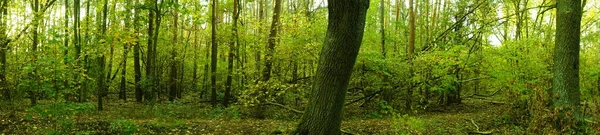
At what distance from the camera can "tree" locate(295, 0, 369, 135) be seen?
4828 millimetres

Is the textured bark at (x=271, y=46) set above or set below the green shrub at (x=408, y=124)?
above

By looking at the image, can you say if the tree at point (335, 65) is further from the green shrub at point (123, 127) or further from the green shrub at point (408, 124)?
the green shrub at point (123, 127)

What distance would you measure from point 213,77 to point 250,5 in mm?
15875

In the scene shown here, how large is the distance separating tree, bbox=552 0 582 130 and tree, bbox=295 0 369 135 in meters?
4.75

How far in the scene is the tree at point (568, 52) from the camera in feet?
23.8

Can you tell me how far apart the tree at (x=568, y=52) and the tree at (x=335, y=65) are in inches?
187

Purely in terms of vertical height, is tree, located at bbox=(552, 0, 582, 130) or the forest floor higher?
tree, located at bbox=(552, 0, 582, 130)

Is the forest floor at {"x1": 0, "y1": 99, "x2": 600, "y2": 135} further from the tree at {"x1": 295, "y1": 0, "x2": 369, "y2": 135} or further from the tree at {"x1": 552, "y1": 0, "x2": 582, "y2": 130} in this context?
the tree at {"x1": 552, "y1": 0, "x2": 582, "y2": 130}

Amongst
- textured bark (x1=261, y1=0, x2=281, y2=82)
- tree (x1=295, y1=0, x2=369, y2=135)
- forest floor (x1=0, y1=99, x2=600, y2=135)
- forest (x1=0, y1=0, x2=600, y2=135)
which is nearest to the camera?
tree (x1=295, y1=0, x2=369, y2=135)

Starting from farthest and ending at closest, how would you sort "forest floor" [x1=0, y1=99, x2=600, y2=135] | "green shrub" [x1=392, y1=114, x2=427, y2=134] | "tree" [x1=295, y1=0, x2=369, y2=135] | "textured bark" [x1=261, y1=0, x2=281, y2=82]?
"textured bark" [x1=261, y1=0, x2=281, y2=82] → "forest floor" [x1=0, y1=99, x2=600, y2=135] → "green shrub" [x1=392, y1=114, x2=427, y2=134] → "tree" [x1=295, y1=0, x2=369, y2=135]

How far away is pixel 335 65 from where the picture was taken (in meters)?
5.01

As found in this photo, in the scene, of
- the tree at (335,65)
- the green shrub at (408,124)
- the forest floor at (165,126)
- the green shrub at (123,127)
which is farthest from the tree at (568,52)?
the green shrub at (123,127)

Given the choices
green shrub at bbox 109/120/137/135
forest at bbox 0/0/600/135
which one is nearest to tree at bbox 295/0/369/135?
Answer: forest at bbox 0/0/600/135

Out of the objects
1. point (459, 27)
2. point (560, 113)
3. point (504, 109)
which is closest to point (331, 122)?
point (560, 113)
